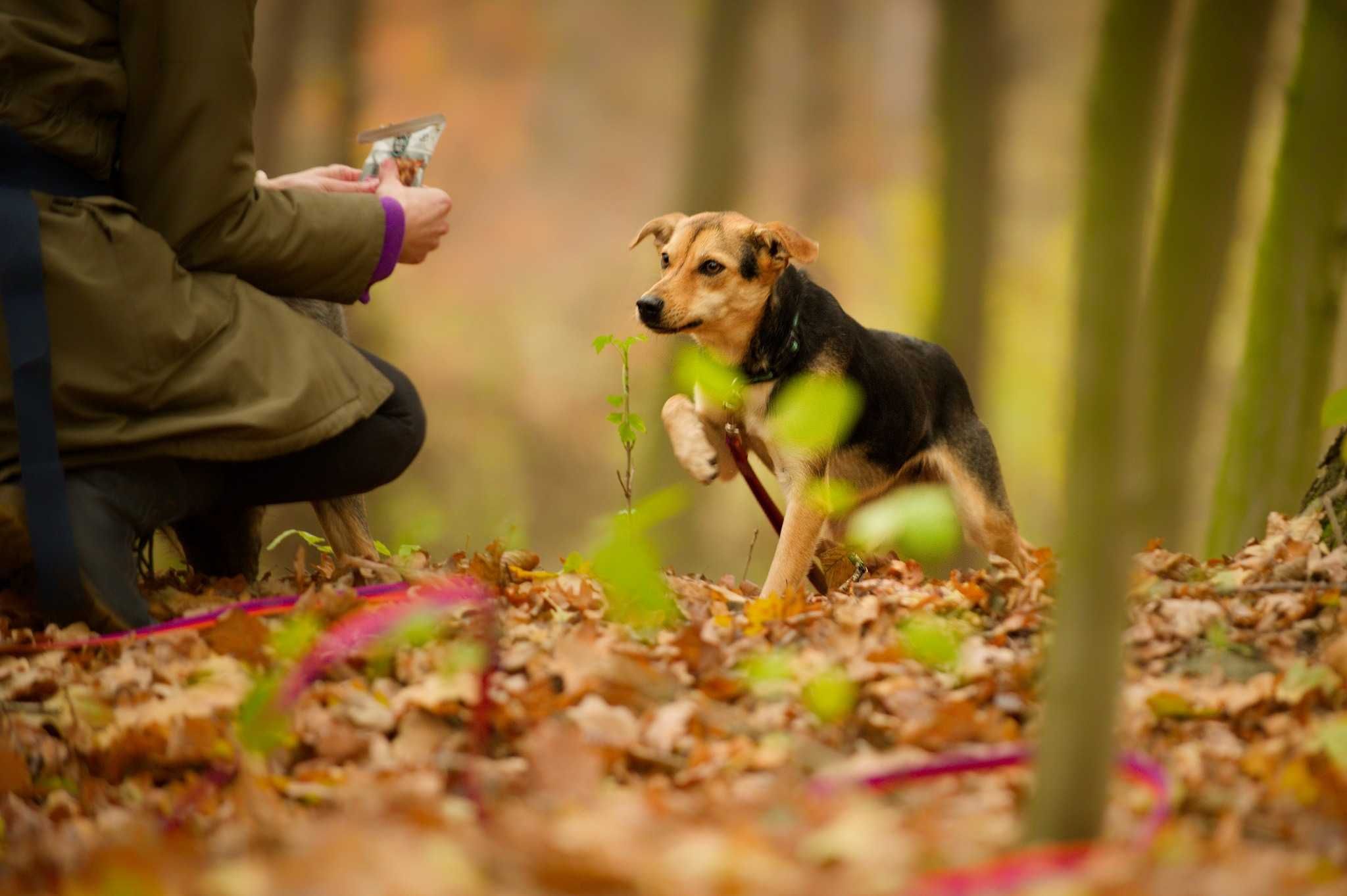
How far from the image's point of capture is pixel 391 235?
12.8 ft

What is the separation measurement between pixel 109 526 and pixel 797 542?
2.80m

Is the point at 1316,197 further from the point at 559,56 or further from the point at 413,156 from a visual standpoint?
the point at 559,56

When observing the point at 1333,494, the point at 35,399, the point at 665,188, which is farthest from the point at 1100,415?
the point at 665,188

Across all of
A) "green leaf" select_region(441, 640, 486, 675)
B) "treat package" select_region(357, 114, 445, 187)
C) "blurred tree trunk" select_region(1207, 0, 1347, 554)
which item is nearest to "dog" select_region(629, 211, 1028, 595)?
"treat package" select_region(357, 114, 445, 187)

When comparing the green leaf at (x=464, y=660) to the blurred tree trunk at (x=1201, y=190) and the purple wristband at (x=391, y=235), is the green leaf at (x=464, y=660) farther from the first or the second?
the blurred tree trunk at (x=1201, y=190)

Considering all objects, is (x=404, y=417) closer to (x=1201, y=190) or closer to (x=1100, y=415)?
(x=1100, y=415)

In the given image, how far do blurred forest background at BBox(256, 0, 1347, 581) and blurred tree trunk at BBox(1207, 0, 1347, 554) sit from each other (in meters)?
2.28

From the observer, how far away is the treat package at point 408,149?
434cm

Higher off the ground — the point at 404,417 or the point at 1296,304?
the point at 1296,304

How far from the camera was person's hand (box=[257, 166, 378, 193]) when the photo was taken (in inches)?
164

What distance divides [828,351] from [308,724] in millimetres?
3371

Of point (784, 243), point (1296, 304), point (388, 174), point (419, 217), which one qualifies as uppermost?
point (1296, 304)

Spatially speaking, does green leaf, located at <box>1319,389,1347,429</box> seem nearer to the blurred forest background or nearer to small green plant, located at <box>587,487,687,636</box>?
small green plant, located at <box>587,487,687,636</box>

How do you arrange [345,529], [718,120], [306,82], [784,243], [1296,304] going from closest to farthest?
[345,529] < [784,243] < [1296,304] < [718,120] < [306,82]
